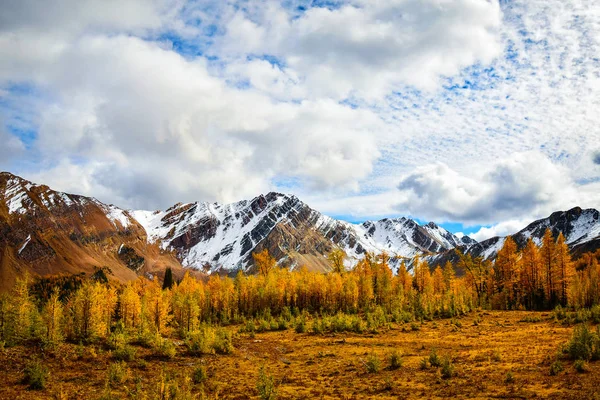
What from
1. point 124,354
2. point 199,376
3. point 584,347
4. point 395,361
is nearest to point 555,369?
point 584,347

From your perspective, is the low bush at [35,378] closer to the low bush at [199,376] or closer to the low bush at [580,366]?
the low bush at [199,376]

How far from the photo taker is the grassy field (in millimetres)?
16562

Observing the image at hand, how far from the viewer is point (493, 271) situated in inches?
2950

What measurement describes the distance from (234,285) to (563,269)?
5864 cm

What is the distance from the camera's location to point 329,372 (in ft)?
76.0

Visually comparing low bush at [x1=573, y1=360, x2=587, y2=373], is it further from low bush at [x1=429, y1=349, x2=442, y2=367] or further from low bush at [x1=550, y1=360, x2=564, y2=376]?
low bush at [x1=429, y1=349, x2=442, y2=367]

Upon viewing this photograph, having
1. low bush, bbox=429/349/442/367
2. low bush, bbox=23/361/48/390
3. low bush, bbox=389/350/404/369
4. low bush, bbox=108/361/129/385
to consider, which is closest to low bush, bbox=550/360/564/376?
low bush, bbox=429/349/442/367

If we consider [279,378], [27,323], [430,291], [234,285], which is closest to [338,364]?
[279,378]

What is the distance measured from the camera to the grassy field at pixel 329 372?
1656 centimetres

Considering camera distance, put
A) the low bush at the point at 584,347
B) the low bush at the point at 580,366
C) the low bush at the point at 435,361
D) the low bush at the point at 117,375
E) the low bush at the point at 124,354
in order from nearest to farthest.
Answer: the low bush at the point at 580,366 < the low bush at the point at 584,347 < the low bush at the point at 117,375 < the low bush at the point at 435,361 < the low bush at the point at 124,354

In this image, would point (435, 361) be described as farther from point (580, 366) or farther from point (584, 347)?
point (584, 347)

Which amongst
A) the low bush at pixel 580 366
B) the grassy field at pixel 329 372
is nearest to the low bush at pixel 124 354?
the grassy field at pixel 329 372

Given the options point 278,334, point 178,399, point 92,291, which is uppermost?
point 92,291

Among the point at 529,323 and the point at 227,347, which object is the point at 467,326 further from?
the point at 227,347
